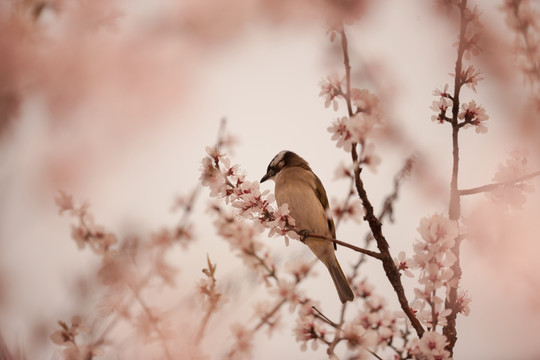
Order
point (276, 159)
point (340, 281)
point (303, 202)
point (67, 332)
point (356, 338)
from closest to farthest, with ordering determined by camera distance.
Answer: point (67, 332) < point (356, 338) < point (340, 281) < point (303, 202) < point (276, 159)

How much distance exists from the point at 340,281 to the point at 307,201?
363 millimetres

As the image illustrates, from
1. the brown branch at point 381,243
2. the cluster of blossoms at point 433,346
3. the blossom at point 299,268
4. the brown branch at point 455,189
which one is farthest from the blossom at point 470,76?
the blossom at point 299,268

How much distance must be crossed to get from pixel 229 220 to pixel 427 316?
0.93 metres

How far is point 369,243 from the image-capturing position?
4.47 feet

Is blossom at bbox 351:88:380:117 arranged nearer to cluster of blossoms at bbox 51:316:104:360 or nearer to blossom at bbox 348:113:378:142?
blossom at bbox 348:113:378:142

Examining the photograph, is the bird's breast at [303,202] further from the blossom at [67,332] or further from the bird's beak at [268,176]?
the blossom at [67,332]

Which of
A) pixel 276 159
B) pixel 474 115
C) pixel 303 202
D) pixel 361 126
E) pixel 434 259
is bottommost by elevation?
pixel 434 259

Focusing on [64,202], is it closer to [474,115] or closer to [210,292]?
[210,292]

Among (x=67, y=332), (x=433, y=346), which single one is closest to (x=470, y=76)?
(x=433, y=346)

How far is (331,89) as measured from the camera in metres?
1.10

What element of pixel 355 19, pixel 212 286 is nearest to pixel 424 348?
pixel 212 286

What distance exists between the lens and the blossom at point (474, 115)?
1.20 meters

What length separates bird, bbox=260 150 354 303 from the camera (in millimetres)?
1796

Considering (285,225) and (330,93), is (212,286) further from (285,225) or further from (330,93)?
(330,93)
